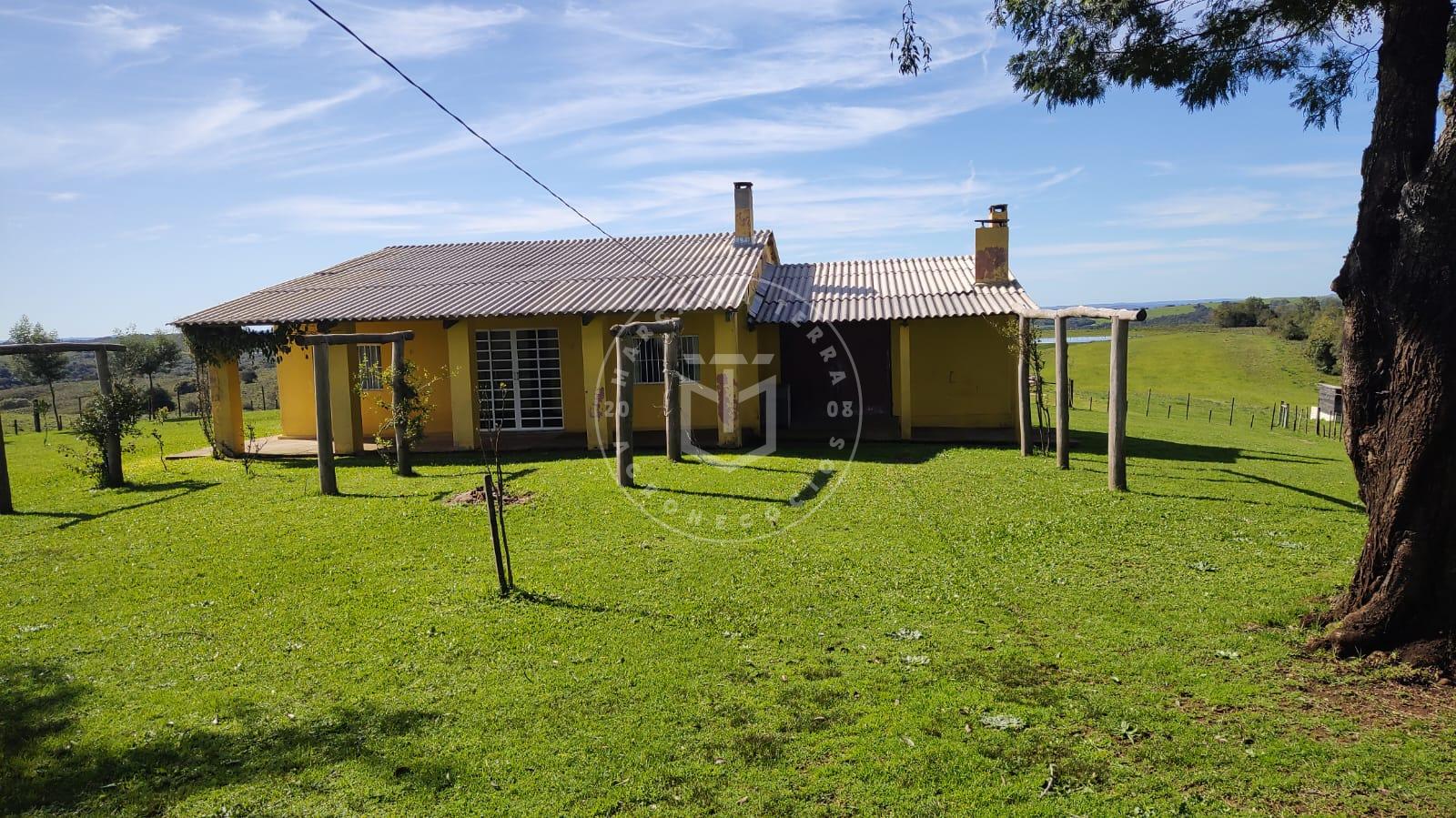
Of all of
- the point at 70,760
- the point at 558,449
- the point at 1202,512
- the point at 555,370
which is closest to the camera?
the point at 70,760

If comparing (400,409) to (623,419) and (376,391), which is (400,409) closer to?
(623,419)

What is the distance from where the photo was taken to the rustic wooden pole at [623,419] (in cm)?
1177

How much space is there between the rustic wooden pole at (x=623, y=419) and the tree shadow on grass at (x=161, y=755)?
6.51 meters

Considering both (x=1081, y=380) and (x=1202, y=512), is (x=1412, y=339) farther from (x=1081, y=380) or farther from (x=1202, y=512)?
(x=1081, y=380)

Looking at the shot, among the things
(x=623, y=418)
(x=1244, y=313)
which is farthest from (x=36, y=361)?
(x=1244, y=313)

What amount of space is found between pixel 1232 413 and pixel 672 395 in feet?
64.2

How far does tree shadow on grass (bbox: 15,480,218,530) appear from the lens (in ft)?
37.6

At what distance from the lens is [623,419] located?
11836 millimetres

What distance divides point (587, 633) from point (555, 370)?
10.8m

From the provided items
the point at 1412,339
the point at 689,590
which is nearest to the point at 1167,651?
the point at 1412,339

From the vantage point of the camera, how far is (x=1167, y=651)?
19.1 ft

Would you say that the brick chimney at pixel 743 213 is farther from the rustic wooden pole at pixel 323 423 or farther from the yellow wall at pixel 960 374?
the rustic wooden pole at pixel 323 423

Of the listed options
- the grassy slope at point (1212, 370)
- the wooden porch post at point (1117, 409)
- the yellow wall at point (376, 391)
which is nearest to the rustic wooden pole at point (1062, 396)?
the wooden porch post at point (1117, 409)

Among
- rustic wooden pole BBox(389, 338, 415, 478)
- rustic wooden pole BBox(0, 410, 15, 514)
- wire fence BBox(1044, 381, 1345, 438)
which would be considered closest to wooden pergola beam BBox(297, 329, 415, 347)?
rustic wooden pole BBox(389, 338, 415, 478)
